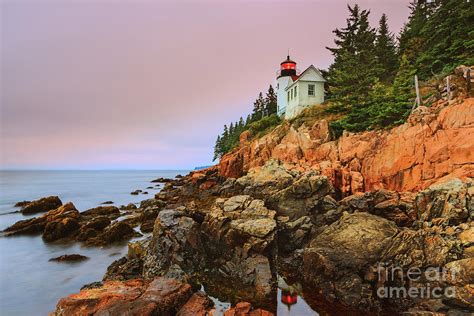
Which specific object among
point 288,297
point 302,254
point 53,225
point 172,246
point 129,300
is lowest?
point 288,297

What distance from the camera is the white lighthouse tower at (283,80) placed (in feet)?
126

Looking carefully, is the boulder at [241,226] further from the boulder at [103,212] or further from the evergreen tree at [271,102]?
the evergreen tree at [271,102]

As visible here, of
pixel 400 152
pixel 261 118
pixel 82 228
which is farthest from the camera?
pixel 261 118

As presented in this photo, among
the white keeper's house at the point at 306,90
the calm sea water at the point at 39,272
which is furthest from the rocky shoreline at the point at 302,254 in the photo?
the white keeper's house at the point at 306,90

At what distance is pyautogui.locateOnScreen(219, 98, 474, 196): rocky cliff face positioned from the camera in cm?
1504

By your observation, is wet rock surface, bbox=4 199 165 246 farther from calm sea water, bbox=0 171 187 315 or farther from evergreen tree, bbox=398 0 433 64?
A: evergreen tree, bbox=398 0 433 64

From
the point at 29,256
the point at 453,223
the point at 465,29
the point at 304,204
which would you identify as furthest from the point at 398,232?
the point at 465,29

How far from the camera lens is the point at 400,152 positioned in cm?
1741

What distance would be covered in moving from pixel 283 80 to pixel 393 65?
17130mm

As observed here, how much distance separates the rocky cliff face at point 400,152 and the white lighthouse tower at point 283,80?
14594mm

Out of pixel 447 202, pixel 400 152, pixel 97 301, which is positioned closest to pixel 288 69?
pixel 400 152

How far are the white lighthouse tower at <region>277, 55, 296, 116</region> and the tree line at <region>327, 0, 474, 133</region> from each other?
6544 mm

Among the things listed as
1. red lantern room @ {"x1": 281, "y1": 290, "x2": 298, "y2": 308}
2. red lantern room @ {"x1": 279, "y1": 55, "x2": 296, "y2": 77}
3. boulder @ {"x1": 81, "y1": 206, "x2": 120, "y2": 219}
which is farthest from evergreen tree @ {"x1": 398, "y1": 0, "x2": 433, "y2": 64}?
boulder @ {"x1": 81, "y1": 206, "x2": 120, "y2": 219}

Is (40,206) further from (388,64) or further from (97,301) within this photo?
(388,64)
